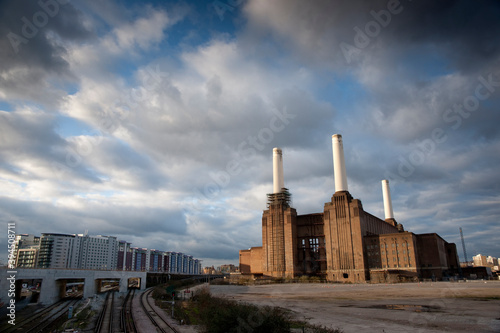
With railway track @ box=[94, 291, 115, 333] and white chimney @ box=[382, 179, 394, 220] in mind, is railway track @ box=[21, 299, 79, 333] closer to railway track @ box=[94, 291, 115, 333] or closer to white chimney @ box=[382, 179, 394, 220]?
railway track @ box=[94, 291, 115, 333]

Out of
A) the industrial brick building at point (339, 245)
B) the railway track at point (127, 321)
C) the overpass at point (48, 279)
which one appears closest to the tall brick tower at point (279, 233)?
the industrial brick building at point (339, 245)

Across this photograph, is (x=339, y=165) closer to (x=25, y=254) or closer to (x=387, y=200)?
(x=387, y=200)

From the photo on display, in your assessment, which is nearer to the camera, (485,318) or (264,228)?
(485,318)

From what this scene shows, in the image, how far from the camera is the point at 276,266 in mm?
114000

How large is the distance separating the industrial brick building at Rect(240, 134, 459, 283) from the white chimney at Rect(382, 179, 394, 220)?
20321 millimetres

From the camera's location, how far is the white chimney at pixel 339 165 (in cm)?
11062

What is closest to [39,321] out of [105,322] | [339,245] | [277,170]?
[105,322]

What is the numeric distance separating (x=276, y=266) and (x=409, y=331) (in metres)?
92.9

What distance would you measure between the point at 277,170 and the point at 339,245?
Answer: 38.7 metres

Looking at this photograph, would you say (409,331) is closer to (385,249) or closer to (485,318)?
(485,318)

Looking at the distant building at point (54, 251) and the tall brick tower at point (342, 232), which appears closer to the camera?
the tall brick tower at point (342, 232)

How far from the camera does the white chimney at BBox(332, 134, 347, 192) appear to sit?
111 metres

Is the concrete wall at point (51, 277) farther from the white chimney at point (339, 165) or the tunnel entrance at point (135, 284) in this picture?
the white chimney at point (339, 165)

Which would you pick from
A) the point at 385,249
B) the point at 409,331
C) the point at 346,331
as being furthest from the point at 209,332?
the point at 385,249
